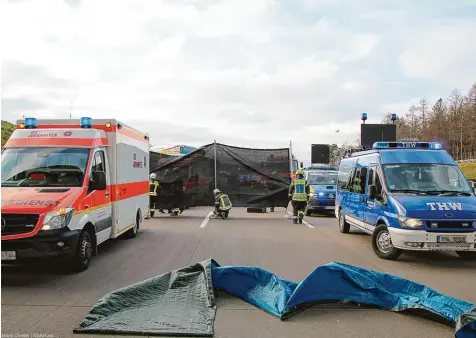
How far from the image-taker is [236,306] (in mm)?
5770

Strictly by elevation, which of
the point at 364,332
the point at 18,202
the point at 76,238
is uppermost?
the point at 18,202

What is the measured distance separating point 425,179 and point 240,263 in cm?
451

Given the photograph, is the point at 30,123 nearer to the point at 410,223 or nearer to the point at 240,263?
the point at 240,263

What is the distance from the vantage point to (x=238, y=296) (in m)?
6.07

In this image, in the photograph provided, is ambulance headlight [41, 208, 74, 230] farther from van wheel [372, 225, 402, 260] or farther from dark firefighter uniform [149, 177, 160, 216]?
dark firefighter uniform [149, 177, 160, 216]

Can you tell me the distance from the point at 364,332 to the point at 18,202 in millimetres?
5487

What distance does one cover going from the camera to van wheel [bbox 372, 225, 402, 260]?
8.85 meters

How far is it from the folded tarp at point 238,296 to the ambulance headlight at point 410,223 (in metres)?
2.58

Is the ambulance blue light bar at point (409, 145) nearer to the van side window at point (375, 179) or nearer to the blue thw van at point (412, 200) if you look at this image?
the blue thw van at point (412, 200)

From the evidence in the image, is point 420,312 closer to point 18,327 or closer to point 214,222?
point 18,327

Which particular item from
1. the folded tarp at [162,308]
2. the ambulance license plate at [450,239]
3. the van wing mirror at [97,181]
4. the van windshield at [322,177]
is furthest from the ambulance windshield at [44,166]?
the van windshield at [322,177]

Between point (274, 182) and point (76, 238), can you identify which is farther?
point (274, 182)

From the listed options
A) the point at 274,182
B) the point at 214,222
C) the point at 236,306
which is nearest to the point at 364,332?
the point at 236,306

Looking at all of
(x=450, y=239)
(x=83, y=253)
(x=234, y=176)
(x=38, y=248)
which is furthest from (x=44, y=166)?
(x=234, y=176)
